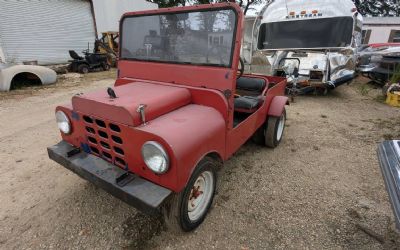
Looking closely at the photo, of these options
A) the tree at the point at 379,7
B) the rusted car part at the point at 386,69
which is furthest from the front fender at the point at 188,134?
the tree at the point at 379,7

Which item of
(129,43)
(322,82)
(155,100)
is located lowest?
(322,82)

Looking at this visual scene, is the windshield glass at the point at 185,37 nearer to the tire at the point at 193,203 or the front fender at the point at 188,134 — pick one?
the front fender at the point at 188,134

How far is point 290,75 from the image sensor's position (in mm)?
7168

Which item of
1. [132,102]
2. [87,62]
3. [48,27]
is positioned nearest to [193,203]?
[132,102]

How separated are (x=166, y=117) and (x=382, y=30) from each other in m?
28.0

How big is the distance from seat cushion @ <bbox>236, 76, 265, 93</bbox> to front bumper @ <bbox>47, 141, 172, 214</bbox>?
2786 millimetres

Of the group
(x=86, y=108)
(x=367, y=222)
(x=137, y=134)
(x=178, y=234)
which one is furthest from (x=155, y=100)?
(x=367, y=222)

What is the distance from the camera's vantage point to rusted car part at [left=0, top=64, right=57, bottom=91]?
8.09m

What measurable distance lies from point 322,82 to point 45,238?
714 centimetres

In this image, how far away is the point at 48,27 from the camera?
12.4m

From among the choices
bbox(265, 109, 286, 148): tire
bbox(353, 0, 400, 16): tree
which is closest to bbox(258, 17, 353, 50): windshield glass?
bbox(265, 109, 286, 148): tire

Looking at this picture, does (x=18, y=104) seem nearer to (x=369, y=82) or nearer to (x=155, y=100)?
(x=155, y=100)

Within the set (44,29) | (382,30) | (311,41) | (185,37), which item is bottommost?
(311,41)

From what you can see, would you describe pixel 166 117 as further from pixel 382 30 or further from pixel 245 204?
pixel 382 30
